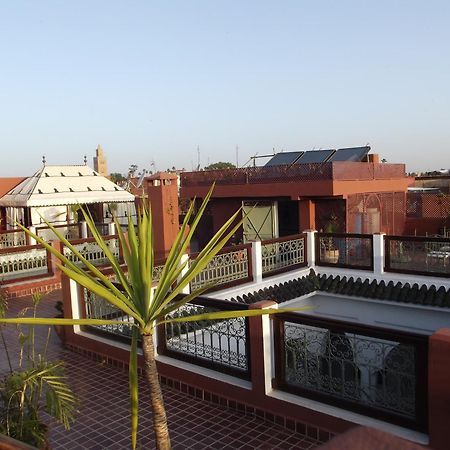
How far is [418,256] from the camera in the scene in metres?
10.2

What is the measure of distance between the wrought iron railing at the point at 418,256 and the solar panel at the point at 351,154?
6146 millimetres

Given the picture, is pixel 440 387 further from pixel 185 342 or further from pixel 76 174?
pixel 76 174

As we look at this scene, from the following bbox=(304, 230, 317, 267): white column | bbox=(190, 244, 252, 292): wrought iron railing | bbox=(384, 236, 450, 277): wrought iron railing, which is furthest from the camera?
bbox=(304, 230, 317, 267): white column

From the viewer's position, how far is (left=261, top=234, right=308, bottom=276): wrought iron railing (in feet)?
33.8

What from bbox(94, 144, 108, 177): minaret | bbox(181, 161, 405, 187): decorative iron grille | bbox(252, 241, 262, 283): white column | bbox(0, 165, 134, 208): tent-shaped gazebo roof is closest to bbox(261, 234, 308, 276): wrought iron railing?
bbox(252, 241, 262, 283): white column

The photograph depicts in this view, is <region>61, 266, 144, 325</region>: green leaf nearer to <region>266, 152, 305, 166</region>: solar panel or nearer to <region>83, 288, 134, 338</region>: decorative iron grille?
<region>83, 288, 134, 338</region>: decorative iron grille

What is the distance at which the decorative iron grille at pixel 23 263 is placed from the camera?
37.9 ft

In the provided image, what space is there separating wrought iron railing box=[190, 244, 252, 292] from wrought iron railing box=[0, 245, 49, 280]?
4.85m

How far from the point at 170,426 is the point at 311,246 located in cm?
718

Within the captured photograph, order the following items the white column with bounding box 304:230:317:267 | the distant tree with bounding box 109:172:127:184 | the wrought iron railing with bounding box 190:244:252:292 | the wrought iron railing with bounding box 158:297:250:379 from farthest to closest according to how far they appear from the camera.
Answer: the distant tree with bounding box 109:172:127:184
the white column with bounding box 304:230:317:267
the wrought iron railing with bounding box 190:244:252:292
the wrought iron railing with bounding box 158:297:250:379

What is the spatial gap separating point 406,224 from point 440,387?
14983mm

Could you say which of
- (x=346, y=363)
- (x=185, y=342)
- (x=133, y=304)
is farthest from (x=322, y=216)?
(x=133, y=304)

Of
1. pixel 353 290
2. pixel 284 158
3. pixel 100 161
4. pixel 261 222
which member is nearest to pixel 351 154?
pixel 284 158

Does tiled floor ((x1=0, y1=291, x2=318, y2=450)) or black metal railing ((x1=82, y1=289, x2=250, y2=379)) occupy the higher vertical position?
black metal railing ((x1=82, y1=289, x2=250, y2=379))
